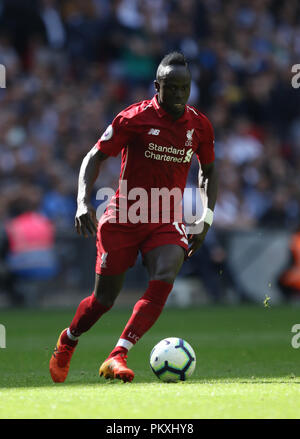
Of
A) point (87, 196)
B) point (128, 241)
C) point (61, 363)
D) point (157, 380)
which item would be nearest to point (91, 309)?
point (61, 363)

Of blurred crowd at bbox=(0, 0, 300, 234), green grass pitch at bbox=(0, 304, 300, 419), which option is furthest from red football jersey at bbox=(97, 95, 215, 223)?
blurred crowd at bbox=(0, 0, 300, 234)

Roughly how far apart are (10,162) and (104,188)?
5.11ft

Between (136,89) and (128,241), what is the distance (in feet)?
35.6

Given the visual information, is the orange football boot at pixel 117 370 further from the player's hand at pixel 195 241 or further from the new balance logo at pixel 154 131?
the new balance logo at pixel 154 131

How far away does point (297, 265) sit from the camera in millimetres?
16125

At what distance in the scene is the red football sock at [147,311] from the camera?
6.39m

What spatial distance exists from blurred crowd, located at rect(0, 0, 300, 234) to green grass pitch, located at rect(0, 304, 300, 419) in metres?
2.78

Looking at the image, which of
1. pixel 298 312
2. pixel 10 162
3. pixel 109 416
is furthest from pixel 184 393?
pixel 10 162

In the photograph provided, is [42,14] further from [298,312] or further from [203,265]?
[298,312]

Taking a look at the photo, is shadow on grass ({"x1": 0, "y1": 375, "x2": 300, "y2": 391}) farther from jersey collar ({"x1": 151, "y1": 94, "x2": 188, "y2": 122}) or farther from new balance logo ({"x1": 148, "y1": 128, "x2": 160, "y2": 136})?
jersey collar ({"x1": 151, "y1": 94, "x2": 188, "y2": 122})

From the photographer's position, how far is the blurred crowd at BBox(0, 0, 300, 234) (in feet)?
50.0

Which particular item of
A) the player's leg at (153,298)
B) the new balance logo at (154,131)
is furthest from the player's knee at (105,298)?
the new balance logo at (154,131)

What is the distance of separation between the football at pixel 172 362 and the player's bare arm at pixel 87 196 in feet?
3.07

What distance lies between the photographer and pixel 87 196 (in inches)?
253
